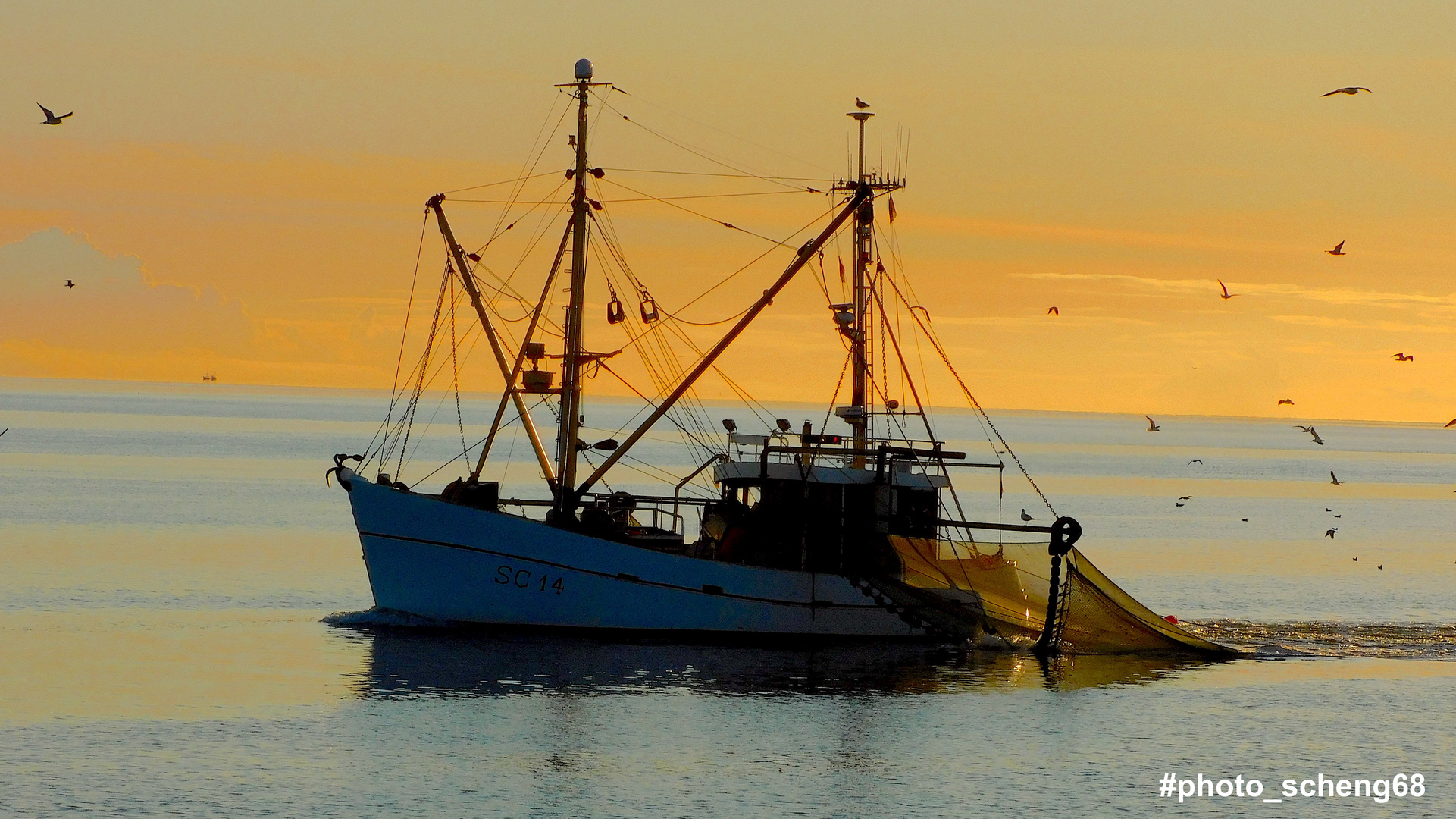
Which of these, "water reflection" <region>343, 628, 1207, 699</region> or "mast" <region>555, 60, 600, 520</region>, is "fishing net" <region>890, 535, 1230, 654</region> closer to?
"water reflection" <region>343, 628, 1207, 699</region>

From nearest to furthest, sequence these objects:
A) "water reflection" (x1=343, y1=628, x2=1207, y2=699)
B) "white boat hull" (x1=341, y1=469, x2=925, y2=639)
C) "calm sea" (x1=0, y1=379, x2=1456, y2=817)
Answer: "calm sea" (x1=0, y1=379, x2=1456, y2=817)
"water reflection" (x1=343, y1=628, x2=1207, y2=699)
"white boat hull" (x1=341, y1=469, x2=925, y2=639)

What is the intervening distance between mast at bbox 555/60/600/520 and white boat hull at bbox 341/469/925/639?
3201 millimetres

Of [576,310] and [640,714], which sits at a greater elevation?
[576,310]

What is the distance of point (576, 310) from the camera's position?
47094mm

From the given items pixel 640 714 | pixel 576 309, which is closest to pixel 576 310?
pixel 576 309

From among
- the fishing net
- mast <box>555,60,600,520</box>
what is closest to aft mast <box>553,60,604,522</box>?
mast <box>555,60,600,520</box>

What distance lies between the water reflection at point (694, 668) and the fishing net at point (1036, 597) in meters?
0.71

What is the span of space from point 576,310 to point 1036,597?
14707mm

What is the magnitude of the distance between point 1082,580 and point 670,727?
44.2 feet

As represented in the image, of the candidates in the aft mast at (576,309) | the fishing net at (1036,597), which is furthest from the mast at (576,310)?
the fishing net at (1036,597)

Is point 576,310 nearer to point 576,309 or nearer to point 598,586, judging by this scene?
point 576,309

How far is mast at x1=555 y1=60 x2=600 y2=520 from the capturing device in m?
46.6

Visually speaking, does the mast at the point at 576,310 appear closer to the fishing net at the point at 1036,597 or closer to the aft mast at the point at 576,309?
the aft mast at the point at 576,309

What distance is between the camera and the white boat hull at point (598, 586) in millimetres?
43531
